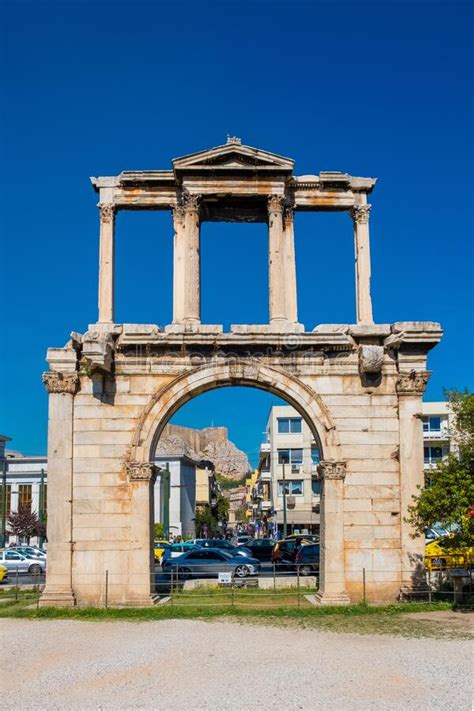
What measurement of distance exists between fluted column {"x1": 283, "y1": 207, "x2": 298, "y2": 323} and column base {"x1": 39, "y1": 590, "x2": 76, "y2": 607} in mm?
8447

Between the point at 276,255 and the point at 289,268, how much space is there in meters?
0.53

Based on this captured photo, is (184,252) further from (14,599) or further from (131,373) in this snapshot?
(14,599)

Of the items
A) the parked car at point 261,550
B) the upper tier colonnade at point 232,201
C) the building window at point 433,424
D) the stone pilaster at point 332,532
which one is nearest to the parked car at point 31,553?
the parked car at point 261,550

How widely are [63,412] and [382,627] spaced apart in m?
8.83

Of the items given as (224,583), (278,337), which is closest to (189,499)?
(224,583)

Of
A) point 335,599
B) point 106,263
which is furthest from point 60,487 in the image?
point 335,599

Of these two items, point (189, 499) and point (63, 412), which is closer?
point (63, 412)

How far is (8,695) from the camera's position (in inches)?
427

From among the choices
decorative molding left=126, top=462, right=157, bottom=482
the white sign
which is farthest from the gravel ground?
the white sign

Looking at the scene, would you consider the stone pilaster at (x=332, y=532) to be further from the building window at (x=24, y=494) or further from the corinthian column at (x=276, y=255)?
the building window at (x=24, y=494)

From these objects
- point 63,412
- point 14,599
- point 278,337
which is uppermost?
point 278,337

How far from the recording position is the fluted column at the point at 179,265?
65.3ft

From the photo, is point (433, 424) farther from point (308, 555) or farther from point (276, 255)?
point (276, 255)

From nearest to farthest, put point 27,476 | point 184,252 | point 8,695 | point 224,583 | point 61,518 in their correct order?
point 8,695 < point 61,518 < point 184,252 < point 224,583 < point 27,476
